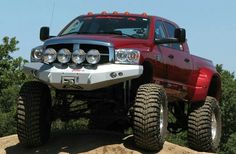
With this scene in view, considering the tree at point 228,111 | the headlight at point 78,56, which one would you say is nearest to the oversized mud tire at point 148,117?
the headlight at point 78,56

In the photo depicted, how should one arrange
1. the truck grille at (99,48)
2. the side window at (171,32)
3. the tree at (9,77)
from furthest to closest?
the tree at (9,77) → the side window at (171,32) → the truck grille at (99,48)

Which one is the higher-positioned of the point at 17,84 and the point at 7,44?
the point at 7,44

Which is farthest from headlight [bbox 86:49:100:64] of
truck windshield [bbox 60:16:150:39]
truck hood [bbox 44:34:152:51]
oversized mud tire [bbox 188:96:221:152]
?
oversized mud tire [bbox 188:96:221:152]

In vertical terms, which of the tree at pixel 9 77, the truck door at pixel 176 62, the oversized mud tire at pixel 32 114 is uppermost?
the truck door at pixel 176 62

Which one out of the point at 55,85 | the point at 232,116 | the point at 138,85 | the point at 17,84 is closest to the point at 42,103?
the point at 55,85

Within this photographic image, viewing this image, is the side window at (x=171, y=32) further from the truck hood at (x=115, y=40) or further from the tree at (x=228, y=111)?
the tree at (x=228, y=111)

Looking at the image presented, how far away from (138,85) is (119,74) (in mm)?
980

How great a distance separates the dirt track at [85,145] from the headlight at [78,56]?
4.43 ft

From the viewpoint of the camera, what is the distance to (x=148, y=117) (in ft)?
26.9

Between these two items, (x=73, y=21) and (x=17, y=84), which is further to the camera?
(x=17, y=84)

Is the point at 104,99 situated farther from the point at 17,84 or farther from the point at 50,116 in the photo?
the point at 17,84

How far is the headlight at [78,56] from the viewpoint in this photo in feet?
26.8

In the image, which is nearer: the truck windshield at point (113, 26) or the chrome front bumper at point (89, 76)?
the chrome front bumper at point (89, 76)

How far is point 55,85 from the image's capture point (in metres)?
8.29
